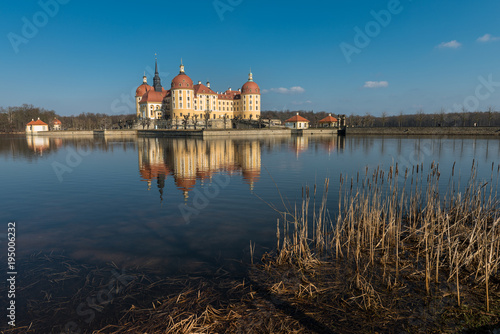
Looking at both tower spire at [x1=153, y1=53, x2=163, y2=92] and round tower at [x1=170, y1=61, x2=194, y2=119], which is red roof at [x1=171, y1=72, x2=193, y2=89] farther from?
tower spire at [x1=153, y1=53, x2=163, y2=92]

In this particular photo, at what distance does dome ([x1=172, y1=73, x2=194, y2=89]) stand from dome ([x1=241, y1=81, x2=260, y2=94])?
2212 centimetres

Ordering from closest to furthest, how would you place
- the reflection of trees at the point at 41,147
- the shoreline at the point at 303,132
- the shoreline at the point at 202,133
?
the reflection of trees at the point at 41,147, the shoreline at the point at 202,133, the shoreline at the point at 303,132

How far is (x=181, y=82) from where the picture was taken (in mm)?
99938

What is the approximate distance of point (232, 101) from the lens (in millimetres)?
118500

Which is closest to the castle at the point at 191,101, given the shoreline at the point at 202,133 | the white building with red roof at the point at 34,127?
the shoreline at the point at 202,133

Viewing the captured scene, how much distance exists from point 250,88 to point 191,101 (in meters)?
24.4

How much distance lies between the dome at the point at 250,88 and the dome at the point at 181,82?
22.1 meters

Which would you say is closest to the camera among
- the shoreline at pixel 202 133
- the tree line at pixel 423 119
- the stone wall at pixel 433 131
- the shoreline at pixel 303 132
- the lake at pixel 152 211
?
the lake at pixel 152 211

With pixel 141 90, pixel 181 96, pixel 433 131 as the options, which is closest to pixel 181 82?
pixel 181 96

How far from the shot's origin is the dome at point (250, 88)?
370 ft

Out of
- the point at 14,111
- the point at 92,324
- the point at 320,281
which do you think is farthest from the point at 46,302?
the point at 14,111

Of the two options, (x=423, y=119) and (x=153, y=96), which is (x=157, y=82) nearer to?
(x=153, y=96)

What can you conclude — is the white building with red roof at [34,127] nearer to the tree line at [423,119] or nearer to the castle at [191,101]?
the castle at [191,101]

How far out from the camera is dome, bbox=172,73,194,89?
99.8m
